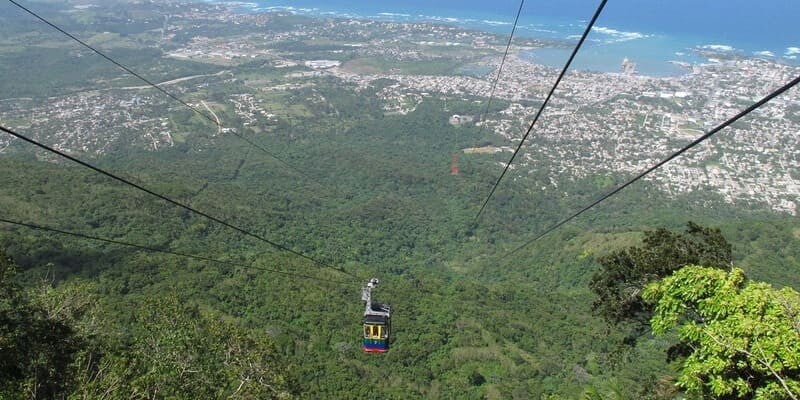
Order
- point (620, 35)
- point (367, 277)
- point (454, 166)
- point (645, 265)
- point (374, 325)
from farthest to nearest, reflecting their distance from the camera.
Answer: point (620, 35) → point (454, 166) → point (367, 277) → point (374, 325) → point (645, 265)

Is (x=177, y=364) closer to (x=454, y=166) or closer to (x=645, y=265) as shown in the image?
(x=645, y=265)

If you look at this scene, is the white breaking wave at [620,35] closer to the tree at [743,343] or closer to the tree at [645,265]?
the tree at [645,265]

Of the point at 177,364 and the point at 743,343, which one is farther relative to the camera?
the point at 177,364

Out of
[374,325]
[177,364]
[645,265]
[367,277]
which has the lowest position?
[367,277]

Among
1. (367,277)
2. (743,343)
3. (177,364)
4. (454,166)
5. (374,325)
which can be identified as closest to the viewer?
(743,343)

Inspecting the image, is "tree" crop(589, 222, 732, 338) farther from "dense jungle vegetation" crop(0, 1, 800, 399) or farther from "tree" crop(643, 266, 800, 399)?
"tree" crop(643, 266, 800, 399)

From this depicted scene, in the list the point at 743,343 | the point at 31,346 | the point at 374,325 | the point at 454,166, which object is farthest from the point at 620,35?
the point at 31,346

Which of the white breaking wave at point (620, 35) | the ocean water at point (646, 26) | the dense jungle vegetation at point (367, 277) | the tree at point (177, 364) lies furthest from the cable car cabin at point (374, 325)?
the white breaking wave at point (620, 35)

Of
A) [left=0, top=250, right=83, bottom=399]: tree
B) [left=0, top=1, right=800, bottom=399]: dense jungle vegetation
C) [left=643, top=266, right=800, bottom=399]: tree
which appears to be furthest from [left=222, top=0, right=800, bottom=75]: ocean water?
[left=0, top=250, right=83, bottom=399]: tree
